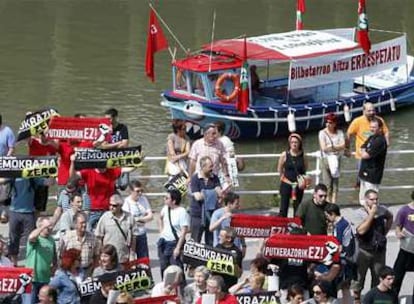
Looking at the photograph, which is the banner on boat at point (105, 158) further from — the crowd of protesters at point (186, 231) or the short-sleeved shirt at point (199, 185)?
the short-sleeved shirt at point (199, 185)

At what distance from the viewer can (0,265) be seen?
44.6 ft

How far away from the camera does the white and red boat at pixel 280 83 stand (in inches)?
1040

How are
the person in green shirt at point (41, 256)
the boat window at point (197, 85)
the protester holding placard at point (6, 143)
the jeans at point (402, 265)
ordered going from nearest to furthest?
the person in green shirt at point (41, 256), the jeans at point (402, 265), the protester holding placard at point (6, 143), the boat window at point (197, 85)

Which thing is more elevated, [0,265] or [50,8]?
[50,8]

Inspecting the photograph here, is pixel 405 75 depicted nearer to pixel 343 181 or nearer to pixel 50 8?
pixel 343 181

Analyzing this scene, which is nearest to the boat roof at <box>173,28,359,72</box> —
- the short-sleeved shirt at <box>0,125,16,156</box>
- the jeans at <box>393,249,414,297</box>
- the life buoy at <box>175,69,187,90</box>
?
the life buoy at <box>175,69,187,90</box>

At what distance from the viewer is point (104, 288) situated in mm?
13156

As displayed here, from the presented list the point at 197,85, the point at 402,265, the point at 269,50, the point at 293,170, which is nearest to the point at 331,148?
the point at 293,170

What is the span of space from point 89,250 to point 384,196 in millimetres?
8409

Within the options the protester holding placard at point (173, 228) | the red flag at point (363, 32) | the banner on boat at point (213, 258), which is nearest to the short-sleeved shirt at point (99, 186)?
the protester holding placard at point (173, 228)

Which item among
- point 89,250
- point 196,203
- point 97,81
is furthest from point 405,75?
point 89,250

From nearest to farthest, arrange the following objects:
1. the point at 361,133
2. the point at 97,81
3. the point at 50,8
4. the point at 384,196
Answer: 1. the point at 361,133
2. the point at 384,196
3. the point at 97,81
4. the point at 50,8

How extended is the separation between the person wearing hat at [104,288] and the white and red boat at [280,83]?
12.4m

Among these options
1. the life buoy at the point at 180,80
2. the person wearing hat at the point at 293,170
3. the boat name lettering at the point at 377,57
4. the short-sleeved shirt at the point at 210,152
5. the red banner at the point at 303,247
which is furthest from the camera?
the boat name lettering at the point at 377,57
